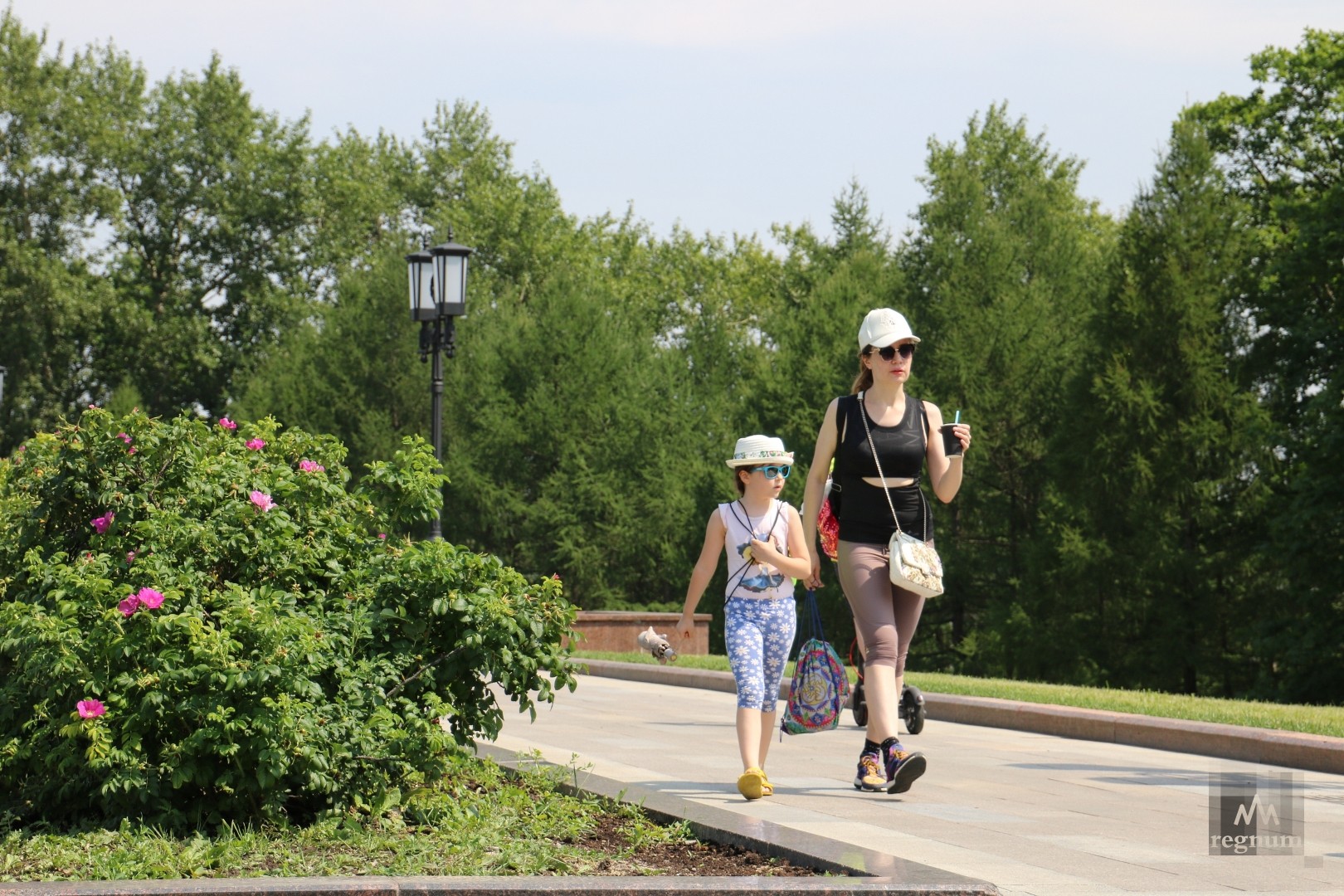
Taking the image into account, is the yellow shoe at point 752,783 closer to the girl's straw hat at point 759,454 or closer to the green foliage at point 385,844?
the green foliage at point 385,844

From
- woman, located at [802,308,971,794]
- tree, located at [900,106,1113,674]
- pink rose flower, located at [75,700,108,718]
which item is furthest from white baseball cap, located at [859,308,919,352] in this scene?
tree, located at [900,106,1113,674]

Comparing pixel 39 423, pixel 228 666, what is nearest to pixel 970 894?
pixel 228 666

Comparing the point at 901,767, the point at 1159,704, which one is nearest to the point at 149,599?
the point at 901,767

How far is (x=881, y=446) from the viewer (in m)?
7.48

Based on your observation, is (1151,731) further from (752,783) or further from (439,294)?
(439,294)

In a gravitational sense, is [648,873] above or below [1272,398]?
below

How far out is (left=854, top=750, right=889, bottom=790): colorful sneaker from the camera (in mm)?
7633

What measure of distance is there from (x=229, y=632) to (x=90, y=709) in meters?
0.56

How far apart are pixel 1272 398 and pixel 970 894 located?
1185 inches

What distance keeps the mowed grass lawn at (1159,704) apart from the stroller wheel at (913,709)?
2154 mm

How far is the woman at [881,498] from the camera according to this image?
741 centimetres

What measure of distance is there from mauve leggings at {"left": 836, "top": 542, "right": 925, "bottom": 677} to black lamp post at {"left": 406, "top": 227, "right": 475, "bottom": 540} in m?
11.8

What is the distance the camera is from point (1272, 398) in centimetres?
3256

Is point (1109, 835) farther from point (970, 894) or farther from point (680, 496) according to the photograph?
point (680, 496)
